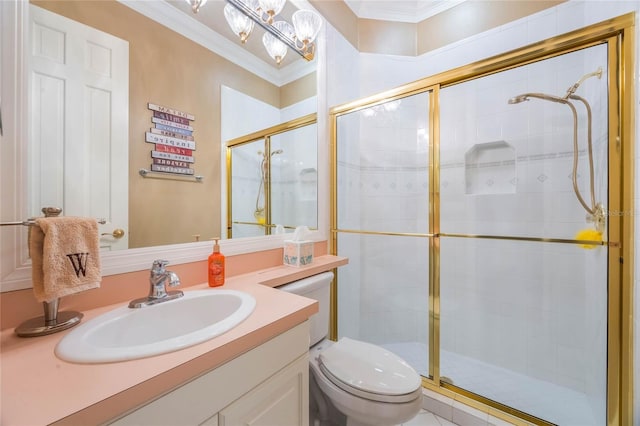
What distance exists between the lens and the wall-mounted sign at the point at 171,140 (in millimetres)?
959

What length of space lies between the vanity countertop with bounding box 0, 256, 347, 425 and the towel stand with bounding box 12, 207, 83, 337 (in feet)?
0.05

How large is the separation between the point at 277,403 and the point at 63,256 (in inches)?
26.4

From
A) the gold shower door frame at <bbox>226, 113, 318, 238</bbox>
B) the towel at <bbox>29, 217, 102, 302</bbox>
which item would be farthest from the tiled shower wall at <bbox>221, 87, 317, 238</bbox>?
the towel at <bbox>29, 217, 102, 302</bbox>

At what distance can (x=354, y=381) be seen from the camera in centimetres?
98

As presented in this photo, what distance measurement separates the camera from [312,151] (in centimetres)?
174

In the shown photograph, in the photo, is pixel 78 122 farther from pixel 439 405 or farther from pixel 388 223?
pixel 439 405

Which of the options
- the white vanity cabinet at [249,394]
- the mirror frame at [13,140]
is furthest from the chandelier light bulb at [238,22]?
the white vanity cabinet at [249,394]

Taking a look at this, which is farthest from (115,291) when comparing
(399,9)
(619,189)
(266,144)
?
(399,9)

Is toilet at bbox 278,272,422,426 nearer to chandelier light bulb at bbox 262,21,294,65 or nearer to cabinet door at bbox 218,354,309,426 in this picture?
cabinet door at bbox 218,354,309,426

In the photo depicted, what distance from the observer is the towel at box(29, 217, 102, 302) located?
24.0 inches

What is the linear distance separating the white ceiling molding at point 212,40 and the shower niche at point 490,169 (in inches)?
55.1

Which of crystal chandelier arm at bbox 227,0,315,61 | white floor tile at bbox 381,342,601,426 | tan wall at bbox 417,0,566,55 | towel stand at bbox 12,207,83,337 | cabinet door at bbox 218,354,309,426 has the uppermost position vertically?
tan wall at bbox 417,0,566,55

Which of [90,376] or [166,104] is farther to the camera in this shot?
[166,104]

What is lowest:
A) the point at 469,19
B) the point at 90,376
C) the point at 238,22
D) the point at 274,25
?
the point at 90,376
